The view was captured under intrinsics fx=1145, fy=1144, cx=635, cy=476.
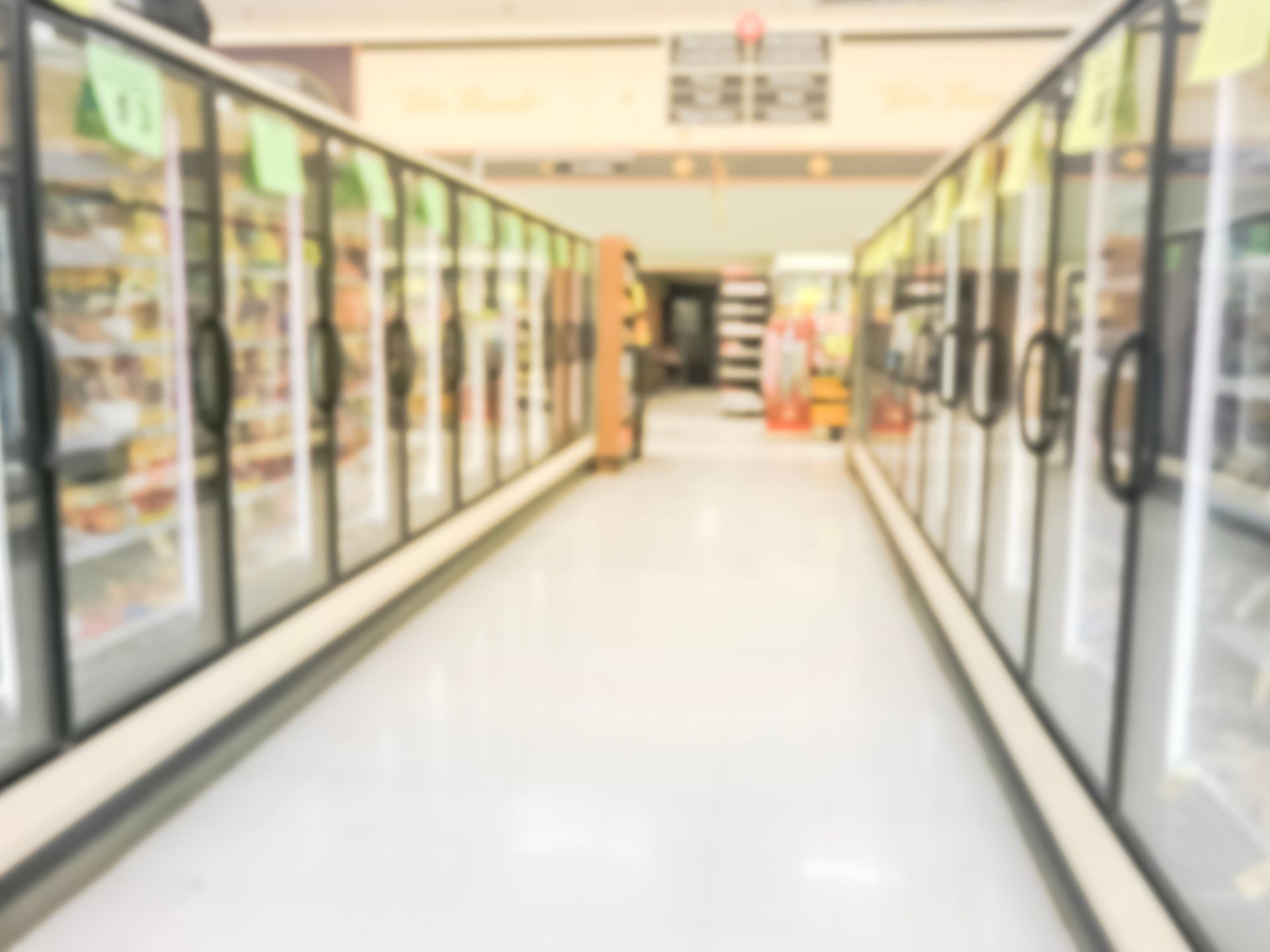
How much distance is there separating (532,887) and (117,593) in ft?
5.14

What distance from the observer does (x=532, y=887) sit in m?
2.24

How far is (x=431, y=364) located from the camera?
5016mm

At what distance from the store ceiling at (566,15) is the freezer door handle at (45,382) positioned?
8634 mm

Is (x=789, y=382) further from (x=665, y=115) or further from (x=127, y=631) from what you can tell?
(x=127, y=631)

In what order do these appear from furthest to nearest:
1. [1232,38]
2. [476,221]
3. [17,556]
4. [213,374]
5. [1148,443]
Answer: [476,221] < [213,374] < [17,556] < [1148,443] < [1232,38]

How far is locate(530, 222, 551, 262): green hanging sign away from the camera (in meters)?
6.58

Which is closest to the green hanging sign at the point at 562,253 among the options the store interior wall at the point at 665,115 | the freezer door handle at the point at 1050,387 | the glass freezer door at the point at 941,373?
the glass freezer door at the point at 941,373

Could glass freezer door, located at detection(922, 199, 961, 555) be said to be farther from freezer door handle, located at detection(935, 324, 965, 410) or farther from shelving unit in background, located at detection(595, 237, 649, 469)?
shelving unit in background, located at detection(595, 237, 649, 469)


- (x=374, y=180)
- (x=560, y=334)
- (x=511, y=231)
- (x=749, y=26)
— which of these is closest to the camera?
(x=374, y=180)

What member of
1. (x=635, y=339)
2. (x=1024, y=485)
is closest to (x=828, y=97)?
(x=635, y=339)

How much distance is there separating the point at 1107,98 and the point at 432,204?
2.91 m

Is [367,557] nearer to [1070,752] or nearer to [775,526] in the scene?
[1070,752]

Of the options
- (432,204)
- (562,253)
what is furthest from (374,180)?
(562,253)

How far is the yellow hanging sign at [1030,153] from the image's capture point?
A: 2.77 metres
